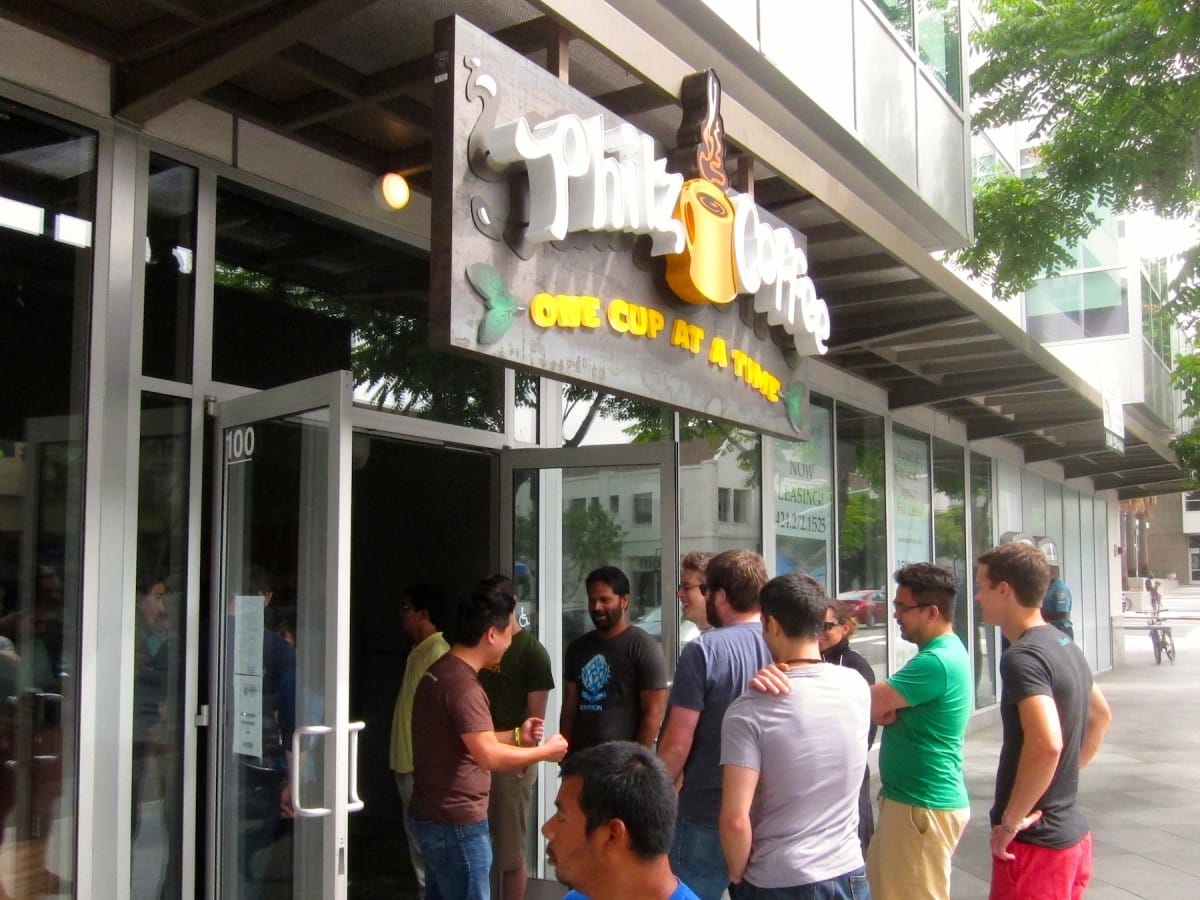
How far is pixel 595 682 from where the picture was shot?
5.29m

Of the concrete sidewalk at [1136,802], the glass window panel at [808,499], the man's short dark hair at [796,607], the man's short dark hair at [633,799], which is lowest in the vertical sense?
the concrete sidewalk at [1136,802]

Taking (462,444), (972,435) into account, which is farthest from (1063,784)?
(972,435)

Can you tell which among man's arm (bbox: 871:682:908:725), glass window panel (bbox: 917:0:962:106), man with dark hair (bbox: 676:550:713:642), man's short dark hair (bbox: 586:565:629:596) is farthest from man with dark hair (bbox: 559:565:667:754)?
glass window panel (bbox: 917:0:962:106)

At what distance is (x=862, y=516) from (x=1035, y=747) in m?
7.35

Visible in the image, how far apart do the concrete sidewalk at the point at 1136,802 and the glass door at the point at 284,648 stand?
435cm

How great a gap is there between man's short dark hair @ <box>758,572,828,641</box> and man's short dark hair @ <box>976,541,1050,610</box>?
1.00 metres

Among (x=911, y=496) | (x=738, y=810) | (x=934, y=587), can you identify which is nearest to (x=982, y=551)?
(x=911, y=496)

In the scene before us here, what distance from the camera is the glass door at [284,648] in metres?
3.96

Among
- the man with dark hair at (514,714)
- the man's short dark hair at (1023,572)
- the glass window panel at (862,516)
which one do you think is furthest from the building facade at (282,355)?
the glass window panel at (862,516)

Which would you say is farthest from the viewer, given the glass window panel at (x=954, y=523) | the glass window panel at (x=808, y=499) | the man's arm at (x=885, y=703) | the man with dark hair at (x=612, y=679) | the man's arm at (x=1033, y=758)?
the glass window panel at (x=954, y=523)

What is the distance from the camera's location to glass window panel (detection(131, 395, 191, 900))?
447cm

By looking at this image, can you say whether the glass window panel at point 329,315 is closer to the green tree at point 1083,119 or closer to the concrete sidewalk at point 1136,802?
the concrete sidewalk at point 1136,802

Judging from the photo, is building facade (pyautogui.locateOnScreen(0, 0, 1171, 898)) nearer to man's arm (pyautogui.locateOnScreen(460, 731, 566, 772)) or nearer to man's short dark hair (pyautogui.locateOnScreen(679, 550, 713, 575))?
man's short dark hair (pyautogui.locateOnScreen(679, 550, 713, 575))

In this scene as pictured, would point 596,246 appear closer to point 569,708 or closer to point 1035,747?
point 569,708
